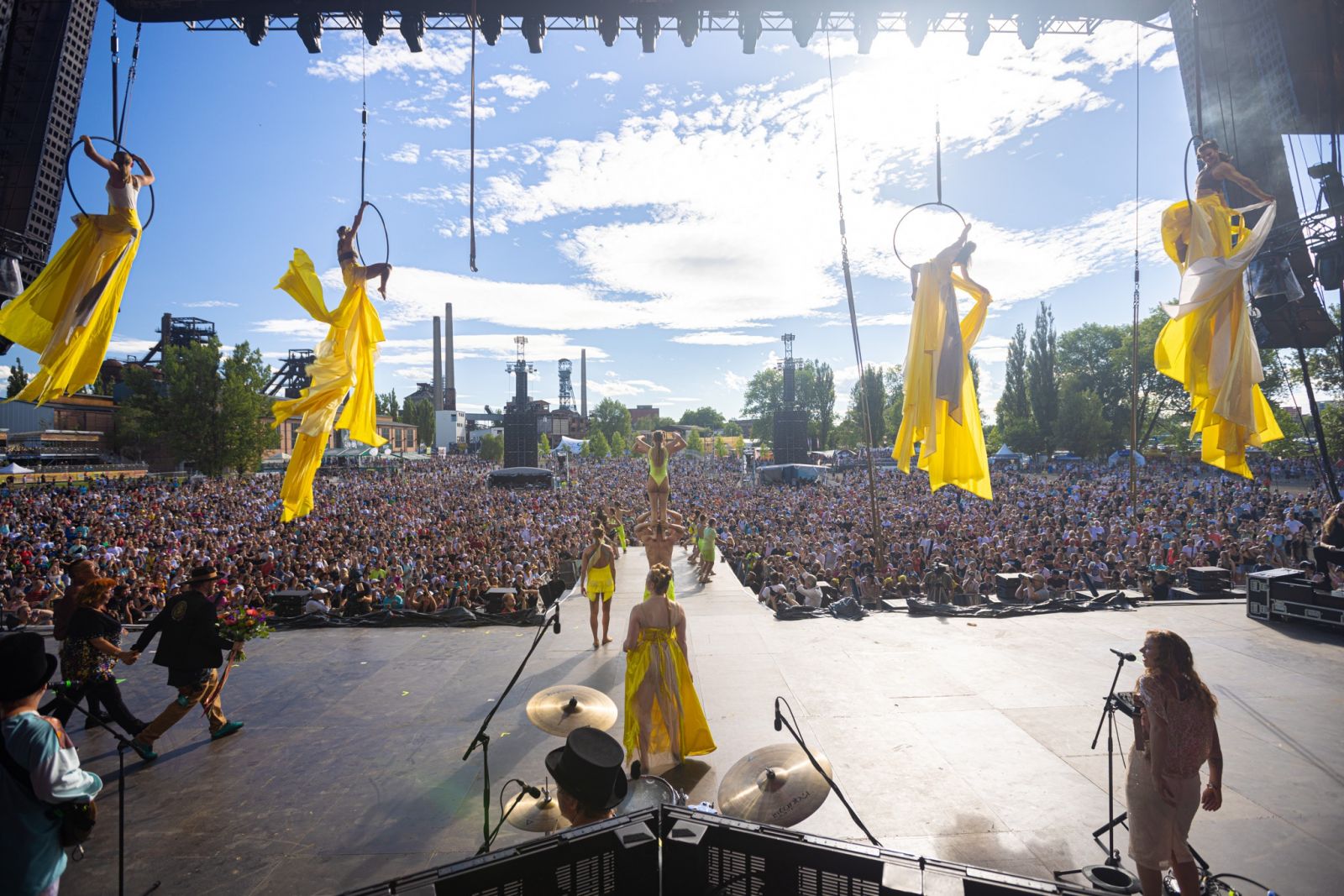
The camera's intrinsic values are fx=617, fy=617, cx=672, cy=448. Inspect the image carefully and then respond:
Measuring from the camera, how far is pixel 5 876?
8.34ft

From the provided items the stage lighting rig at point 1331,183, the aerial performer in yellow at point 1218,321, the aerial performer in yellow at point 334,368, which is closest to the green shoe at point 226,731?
the aerial performer in yellow at point 334,368

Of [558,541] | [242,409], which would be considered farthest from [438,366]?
[558,541]

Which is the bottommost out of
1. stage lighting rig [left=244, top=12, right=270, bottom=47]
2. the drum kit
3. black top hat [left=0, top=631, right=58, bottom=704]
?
the drum kit

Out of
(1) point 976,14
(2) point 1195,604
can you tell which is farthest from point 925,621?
(1) point 976,14

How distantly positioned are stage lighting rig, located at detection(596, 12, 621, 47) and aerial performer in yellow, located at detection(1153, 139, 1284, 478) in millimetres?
7845

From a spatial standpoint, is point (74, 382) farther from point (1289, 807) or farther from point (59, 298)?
point (1289, 807)

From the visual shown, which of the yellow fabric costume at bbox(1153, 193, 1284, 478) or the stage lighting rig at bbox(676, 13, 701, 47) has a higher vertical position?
the stage lighting rig at bbox(676, 13, 701, 47)

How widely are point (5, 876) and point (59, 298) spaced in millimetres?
3885

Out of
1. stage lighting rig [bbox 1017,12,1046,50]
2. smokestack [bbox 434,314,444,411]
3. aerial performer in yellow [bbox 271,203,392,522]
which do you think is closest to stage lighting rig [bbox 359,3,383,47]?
aerial performer in yellow [bbox 271,203,392,522]

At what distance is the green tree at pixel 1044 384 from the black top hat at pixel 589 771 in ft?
191

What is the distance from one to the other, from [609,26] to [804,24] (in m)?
2.99

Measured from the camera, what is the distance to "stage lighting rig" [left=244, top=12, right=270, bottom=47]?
8927mm

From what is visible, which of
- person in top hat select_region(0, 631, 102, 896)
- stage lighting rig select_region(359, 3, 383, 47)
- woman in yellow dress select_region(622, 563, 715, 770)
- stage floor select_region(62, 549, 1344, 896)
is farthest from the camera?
stage lighting rig select_region(359, 3, 383, 47)

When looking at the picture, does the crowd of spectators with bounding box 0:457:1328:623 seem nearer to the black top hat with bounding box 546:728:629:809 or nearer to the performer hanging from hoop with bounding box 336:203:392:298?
the black top hat with bounding box 546:728:629:809
